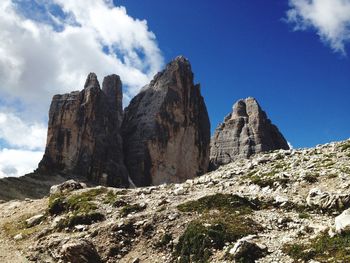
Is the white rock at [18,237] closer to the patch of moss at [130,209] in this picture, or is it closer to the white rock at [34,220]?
the white rock at [34,220]

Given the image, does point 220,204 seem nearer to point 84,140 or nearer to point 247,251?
point 247,251

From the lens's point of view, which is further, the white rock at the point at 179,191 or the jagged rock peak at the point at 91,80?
the jagged rock peak at the point at 91,80

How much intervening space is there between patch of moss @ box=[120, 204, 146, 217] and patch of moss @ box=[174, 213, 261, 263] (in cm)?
641

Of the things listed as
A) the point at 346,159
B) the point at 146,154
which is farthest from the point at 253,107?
the point at 346,159

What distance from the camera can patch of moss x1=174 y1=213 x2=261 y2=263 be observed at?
76.0ft

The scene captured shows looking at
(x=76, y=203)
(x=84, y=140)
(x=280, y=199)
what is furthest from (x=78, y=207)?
(x=84, y=140)

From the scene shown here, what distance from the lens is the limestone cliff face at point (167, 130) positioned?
142 m

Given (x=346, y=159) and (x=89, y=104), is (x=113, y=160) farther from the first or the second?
(x=346, y=159)

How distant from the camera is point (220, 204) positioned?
2938 cm

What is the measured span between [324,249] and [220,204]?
10520mm

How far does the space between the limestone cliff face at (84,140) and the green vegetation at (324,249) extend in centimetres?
11239

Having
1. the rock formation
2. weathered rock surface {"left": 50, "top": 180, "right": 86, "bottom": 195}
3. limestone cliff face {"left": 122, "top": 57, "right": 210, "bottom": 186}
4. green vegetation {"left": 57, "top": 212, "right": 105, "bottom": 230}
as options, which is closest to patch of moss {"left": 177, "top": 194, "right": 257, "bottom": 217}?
green vegetation {"left": 57, "top": 212, "right": 105, "bottom": 230}

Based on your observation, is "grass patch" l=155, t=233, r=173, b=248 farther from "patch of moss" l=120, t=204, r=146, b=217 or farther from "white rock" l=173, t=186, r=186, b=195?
"white rock" l=173, t=186, r=186, b=195

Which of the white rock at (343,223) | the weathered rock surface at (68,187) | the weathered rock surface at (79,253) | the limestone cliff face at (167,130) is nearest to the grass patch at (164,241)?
the weathered rock surface at (79,253)
